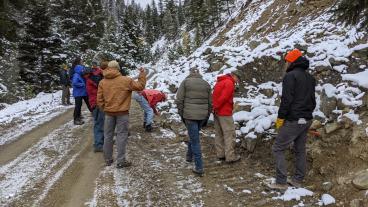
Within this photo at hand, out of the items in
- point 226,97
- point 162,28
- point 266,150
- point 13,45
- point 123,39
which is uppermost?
point 162,28

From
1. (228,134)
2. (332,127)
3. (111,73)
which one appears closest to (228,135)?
(228,134)

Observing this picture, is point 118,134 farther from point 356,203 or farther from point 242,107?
point 356,203

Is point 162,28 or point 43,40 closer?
point 43,40

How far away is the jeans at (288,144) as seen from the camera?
6430 mm

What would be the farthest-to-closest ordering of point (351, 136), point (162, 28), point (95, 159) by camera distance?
1. point (162, 28)
2. point (95, 159)
3. point (351, 136)

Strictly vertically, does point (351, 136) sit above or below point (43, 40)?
below

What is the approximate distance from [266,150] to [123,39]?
39.3m

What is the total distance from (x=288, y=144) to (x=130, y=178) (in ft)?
9.83

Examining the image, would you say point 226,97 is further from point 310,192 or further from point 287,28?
point 287,28

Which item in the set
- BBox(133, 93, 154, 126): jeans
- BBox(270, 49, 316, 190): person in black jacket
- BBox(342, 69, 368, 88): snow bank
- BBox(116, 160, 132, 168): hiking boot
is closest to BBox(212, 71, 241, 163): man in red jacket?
BBox(270, 49, 316, 190): person in black jacket

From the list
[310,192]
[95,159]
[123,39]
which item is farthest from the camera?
[123,39]

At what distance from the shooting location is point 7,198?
6465 mm

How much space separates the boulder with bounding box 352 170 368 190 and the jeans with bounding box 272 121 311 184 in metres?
0.89

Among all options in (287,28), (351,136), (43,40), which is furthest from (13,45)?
(351,136)
